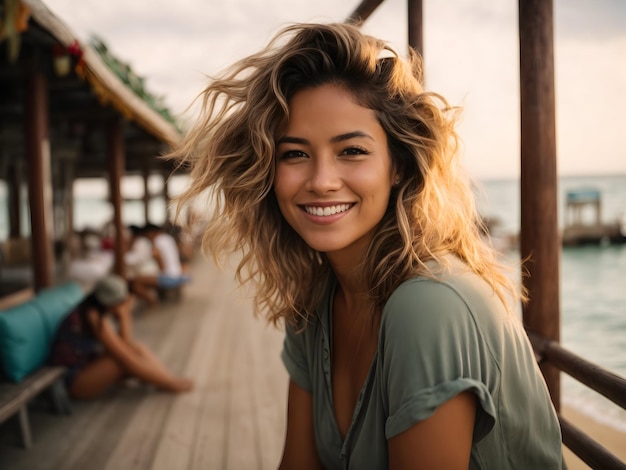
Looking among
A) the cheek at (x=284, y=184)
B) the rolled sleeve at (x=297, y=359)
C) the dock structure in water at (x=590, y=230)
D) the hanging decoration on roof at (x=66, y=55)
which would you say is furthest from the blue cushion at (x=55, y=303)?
the dock structure in water at (x=590, y=230)

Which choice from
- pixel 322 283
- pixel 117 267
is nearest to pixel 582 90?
pixel 117 267

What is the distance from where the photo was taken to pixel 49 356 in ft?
12.2

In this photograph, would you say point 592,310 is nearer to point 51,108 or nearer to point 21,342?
point 51,108

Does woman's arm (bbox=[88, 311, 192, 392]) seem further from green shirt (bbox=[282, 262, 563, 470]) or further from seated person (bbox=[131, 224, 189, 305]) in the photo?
seated person (bbox=[131, 224, 189, 305])

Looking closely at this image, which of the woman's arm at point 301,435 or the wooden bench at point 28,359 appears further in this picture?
the wooden bench at point 28,359

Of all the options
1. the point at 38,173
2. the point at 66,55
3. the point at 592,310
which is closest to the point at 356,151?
the point at 66,55

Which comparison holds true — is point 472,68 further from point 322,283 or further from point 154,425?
point 154,425

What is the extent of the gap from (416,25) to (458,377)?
1.78 m

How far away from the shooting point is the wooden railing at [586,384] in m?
1.56

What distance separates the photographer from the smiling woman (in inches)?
45.1

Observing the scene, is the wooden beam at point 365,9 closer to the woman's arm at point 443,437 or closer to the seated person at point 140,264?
the woman's arm at point 443,437

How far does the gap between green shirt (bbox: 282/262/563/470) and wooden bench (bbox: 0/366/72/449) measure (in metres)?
2.23

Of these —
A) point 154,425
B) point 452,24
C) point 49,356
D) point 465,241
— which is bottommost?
point 154,425

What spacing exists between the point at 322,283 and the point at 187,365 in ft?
11.0
